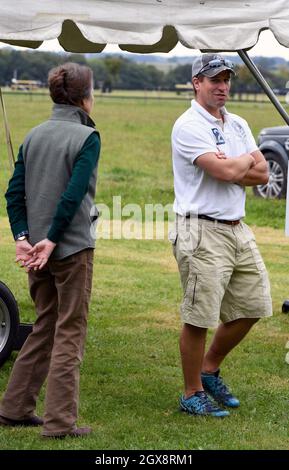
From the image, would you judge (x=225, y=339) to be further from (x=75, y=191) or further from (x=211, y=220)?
(x=75, y=191)

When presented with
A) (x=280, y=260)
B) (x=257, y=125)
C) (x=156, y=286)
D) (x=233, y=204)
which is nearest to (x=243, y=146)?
(x=233, y=204)

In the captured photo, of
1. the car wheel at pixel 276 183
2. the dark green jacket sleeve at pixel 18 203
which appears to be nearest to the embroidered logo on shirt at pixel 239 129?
the dark green jacket sleeve at pixel 18 203

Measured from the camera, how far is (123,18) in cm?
562

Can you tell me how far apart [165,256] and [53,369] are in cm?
653

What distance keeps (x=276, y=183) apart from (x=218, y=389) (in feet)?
35.4

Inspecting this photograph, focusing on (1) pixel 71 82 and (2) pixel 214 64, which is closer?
(1) pixel 71 82

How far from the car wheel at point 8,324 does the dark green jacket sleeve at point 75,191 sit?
1635 millimetres

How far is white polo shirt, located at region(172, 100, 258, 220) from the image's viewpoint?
5.61 metres

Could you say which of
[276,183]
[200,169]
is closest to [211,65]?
[200,169]

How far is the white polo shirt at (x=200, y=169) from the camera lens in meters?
5.61

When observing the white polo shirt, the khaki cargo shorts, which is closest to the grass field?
the khaki cargo shorts

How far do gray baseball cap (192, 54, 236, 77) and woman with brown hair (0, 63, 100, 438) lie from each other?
763 mm

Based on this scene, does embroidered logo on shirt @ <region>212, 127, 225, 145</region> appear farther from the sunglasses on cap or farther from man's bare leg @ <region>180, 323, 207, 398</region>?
man's bare leg @ <region>180, 323, 207, 398</region>

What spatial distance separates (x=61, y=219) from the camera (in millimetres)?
5004
